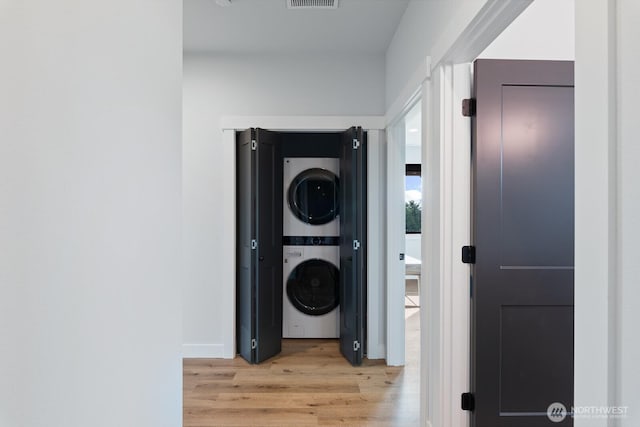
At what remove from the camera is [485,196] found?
174cm

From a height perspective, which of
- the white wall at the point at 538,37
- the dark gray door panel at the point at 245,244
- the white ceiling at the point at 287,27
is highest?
the white ceiling at the point at 287,27

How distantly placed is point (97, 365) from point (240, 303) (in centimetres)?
252

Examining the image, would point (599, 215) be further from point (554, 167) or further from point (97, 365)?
point (97, 365)

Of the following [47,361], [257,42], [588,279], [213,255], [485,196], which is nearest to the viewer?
[47,361]

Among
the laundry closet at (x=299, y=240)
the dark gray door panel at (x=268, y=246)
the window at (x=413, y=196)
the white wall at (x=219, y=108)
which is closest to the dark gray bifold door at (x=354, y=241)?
the laundry closet at (x=299, y=240)

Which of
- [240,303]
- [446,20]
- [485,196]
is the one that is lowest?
[240,303]

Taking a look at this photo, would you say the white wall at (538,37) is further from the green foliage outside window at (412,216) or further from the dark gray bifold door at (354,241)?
the green foliage outside window at (412,216)

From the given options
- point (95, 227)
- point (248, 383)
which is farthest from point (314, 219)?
point (95, 227)

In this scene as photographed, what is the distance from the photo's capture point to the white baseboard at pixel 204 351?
3.28 m

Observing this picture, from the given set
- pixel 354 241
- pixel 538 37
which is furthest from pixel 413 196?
pixel 538 37

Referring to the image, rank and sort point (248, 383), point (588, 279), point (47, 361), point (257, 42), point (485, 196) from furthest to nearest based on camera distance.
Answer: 1. point (257, 42)
2. point (248, 383)
3. point (485, 196)
4. point (588, 279)
5. point (47, 361)

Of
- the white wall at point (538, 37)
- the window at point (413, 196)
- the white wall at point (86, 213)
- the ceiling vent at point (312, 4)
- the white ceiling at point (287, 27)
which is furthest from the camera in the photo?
the window at point (413, 196)

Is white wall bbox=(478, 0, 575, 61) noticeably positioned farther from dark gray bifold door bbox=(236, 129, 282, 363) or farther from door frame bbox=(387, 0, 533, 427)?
dark gray bifold door bbox=(236, 129, 282, 363)

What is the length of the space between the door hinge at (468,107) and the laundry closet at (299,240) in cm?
140
